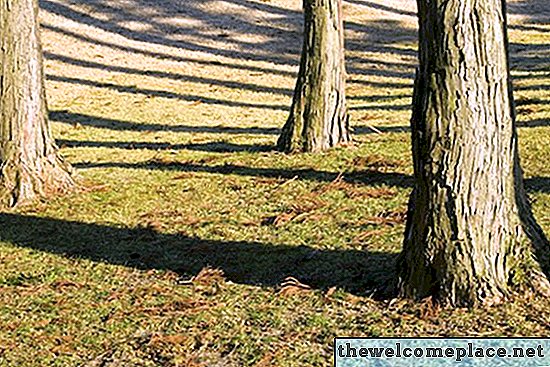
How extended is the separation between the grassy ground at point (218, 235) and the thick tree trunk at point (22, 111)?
1.00 ft

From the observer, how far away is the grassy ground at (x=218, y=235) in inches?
205

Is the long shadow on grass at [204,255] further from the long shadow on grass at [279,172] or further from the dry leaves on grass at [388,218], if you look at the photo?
the long shadow on grass at [279,172]

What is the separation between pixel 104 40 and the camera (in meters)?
21.2

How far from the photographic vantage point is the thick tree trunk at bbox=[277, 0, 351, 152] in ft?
32.9

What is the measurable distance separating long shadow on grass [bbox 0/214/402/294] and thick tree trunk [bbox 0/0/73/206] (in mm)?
742

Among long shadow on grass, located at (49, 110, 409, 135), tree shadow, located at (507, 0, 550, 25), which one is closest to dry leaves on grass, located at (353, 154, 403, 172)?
long shadow on grass, located at (49, 110, 409, 135)

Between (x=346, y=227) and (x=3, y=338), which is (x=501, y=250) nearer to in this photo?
(x=346, y=227)

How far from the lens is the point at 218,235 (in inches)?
285

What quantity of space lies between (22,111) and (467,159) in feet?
16.0

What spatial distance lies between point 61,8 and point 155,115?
35.3ft

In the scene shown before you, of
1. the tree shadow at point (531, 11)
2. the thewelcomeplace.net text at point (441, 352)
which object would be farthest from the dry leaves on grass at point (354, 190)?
the tree shadow at point (531, 11)

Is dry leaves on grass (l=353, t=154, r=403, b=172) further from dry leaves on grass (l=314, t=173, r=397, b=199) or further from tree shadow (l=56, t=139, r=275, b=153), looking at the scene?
tree shadow (l=56, t=139, r=275, b=153)

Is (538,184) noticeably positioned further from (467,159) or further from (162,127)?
(162,127)

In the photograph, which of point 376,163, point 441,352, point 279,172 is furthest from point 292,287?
point 376,163
